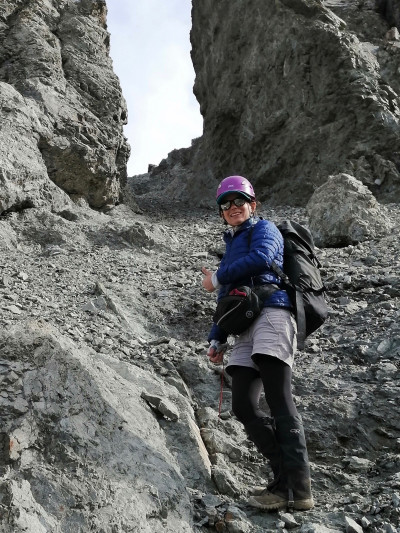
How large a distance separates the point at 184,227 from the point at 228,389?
1357 centimetres

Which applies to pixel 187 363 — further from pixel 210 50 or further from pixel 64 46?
pixel 210 50

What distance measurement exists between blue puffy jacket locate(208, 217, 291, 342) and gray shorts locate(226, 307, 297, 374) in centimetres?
10

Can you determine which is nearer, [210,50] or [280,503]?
[280,503]

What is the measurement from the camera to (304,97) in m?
24.2

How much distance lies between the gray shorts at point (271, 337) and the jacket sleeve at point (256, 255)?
1.16 ft

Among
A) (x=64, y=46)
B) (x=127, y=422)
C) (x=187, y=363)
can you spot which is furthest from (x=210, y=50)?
(x=127, y=422)

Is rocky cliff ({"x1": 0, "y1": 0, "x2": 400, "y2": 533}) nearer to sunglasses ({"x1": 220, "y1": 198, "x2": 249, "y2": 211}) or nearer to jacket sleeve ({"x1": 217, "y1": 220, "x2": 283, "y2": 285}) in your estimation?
jacket sleeve ({"x1": 217, "y1": 220, "x2": 283, "y2": 285})

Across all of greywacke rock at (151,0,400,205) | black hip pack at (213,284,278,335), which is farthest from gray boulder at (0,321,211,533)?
greywacke rock at (151,0,400,205)

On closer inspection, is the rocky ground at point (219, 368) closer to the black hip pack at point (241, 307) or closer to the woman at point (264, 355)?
the woman at point (264, 355)

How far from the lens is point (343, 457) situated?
204 inches

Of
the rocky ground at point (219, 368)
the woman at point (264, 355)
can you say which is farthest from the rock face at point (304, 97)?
the woman at point (264, 355)

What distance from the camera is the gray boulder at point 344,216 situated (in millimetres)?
13992

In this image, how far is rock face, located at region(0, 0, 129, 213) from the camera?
52.2 feet

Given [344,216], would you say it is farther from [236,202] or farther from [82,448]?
[82,448]
